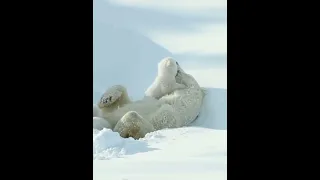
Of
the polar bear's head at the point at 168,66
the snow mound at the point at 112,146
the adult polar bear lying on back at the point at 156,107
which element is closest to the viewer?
the snow mound at the point at 112,146

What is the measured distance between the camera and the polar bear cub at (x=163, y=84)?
2.55 meters

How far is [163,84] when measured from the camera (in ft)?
8.54

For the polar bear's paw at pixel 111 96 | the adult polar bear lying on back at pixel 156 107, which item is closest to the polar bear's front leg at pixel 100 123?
the adult polar bear lying on back at pixel 156 107

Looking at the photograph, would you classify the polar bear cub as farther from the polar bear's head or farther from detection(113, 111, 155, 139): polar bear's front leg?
detection(113, 111, 155, 139): polar bear's front leg

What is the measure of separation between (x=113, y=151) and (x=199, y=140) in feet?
1.37

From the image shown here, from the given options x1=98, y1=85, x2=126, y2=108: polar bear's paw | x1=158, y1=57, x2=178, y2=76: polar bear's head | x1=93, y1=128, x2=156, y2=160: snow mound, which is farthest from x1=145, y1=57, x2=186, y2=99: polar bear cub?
x1=93, y1=128, x2=156, y2=160: snow mound

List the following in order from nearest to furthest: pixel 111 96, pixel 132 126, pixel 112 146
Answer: pixel 112 146, pixel 132 126, pixel 111 96

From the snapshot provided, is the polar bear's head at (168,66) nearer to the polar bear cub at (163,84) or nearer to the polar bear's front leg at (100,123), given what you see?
the polar bear cub at (163,84)

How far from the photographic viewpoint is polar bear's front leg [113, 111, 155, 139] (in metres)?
2.24

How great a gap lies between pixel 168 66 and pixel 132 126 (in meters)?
0.46

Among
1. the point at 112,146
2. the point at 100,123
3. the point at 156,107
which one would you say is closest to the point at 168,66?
the point at 156,107

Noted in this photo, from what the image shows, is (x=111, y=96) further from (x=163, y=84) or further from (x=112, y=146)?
(x=112, y=146)
